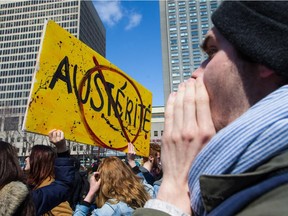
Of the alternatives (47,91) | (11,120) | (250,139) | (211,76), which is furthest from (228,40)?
(11,120)

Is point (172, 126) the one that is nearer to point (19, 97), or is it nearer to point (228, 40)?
point (228, 40)

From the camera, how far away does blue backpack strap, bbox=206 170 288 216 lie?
681mm

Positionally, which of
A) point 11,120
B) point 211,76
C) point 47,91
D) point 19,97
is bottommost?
point 211,76

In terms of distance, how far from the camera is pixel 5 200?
6.21ft

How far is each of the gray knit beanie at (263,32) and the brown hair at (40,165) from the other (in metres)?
2.76

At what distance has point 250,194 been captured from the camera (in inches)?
27.3

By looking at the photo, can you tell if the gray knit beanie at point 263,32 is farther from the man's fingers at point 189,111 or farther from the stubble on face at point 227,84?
the man's fingers at point 189,111

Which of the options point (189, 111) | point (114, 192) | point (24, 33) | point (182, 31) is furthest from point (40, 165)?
point (24, 33)

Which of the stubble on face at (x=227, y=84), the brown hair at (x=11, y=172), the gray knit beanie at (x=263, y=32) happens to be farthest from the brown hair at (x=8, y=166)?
the gray knit beanie at (x=263, y=32)

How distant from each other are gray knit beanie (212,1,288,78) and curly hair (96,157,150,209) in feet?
7.90

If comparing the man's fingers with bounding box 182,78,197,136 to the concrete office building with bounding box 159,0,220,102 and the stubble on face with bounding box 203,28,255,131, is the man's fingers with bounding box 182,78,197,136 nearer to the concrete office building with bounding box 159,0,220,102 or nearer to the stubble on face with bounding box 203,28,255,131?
the stubble on face with bounding box 203,28,255,131

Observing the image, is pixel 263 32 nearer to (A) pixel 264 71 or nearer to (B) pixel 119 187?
(A) pixel 264 71

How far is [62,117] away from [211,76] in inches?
67.8

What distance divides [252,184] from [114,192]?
2.49 m
